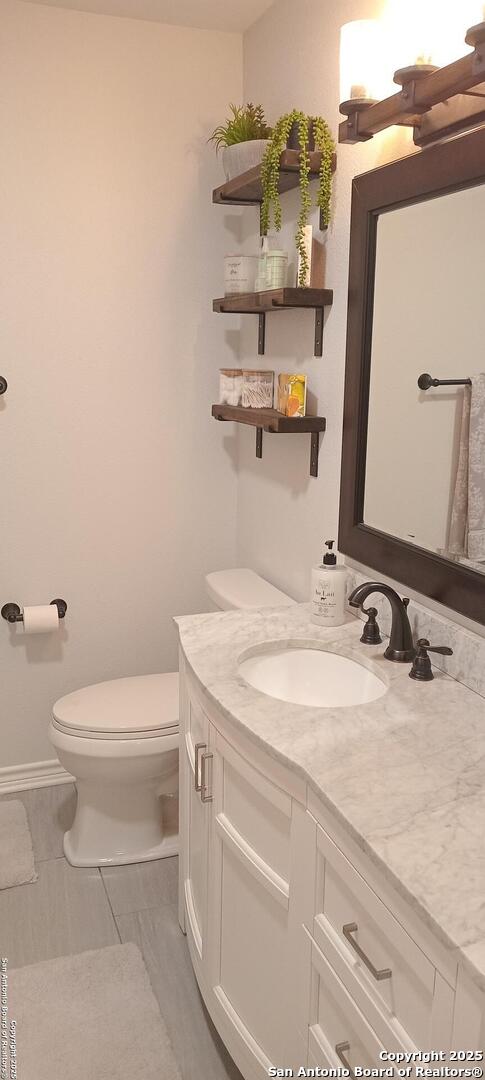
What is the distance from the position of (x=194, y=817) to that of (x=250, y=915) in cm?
38

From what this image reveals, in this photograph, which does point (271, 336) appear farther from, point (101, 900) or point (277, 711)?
point (101, 900)

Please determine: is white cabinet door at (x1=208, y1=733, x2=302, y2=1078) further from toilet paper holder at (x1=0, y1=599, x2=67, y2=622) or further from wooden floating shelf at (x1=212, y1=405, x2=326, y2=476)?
toilet paper holder at (x1=0, y1=599, x2=67, y2=622)

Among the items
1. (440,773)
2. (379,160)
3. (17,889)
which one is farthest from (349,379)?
(17,889)

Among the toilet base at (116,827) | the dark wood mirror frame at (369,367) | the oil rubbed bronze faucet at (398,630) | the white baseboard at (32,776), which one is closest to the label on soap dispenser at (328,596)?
the dark wood mirror frame at (369,367)

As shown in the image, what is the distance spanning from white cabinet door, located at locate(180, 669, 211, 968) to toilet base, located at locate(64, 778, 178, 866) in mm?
396

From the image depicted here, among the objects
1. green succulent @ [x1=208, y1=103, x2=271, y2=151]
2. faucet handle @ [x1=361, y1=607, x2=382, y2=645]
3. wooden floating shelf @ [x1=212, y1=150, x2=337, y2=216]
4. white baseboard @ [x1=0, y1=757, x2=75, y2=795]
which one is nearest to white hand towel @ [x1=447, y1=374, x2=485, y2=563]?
faucet handle @ [x1=361, y1=607, x2=382, y2=645]

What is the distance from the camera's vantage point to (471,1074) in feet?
3.13

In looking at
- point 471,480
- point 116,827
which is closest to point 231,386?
point 471,480

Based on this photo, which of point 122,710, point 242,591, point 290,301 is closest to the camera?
point 290,301

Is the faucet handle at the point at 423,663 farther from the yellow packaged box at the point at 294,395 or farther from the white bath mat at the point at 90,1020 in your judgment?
the white bath mat at the point at 90,1020

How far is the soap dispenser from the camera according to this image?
1.98 meters

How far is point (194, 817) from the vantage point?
1950 millimetres

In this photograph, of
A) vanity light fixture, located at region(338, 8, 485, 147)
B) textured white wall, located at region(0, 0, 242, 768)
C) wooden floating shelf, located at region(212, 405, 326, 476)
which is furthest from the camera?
textured white wall, located at region(0, 0, 242, 768)

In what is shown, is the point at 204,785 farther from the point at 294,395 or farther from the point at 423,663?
the point at 294,395
